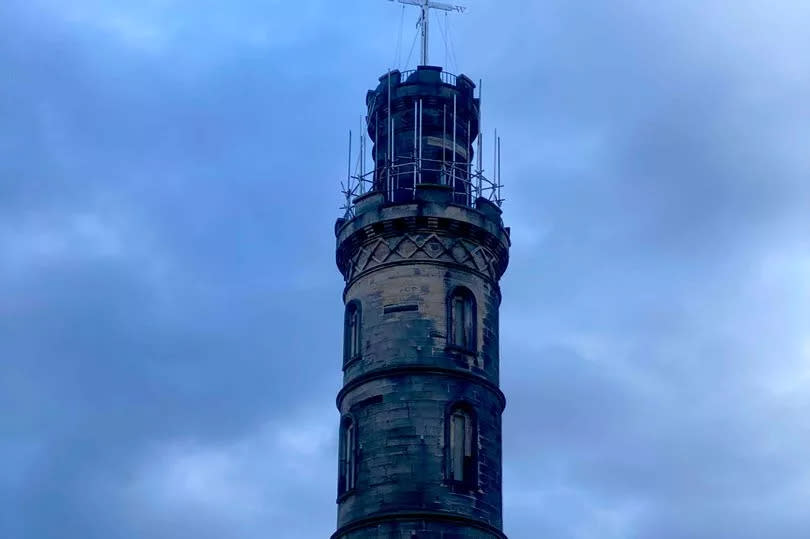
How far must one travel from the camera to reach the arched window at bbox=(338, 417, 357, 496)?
45875 millimetres

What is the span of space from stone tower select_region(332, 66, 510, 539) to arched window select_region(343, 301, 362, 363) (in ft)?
0.18

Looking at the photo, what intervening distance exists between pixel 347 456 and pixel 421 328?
178 inches

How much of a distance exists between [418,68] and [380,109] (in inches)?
76.8

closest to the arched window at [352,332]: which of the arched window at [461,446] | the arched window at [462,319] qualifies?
the arched window at [462,319]

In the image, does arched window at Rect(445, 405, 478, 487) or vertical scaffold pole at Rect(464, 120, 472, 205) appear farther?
vertical scaffold pole at Rect(464, 120, 472, 205)

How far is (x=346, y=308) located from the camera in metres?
49.2

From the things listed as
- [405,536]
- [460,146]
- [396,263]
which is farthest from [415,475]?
[460,146]

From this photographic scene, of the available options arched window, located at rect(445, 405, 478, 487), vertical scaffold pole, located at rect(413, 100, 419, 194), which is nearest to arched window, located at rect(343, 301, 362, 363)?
arched window, located at rect(445, 405, 478, 487)

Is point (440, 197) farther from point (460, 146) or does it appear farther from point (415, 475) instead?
point (415, 475)

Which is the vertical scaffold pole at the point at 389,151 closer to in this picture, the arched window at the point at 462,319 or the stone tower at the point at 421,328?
the stone tower at the point at 421,328

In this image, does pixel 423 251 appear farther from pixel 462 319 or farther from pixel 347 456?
pixel 347 456

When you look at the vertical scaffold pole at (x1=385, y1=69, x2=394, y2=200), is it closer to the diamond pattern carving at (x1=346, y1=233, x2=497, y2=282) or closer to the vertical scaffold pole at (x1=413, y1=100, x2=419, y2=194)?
the vertical scaffold pole at (x1=413, y1=100, x2=419, y2=194)

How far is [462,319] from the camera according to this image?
4734 cm

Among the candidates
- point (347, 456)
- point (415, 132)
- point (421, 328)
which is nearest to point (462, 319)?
point (421, 328)
